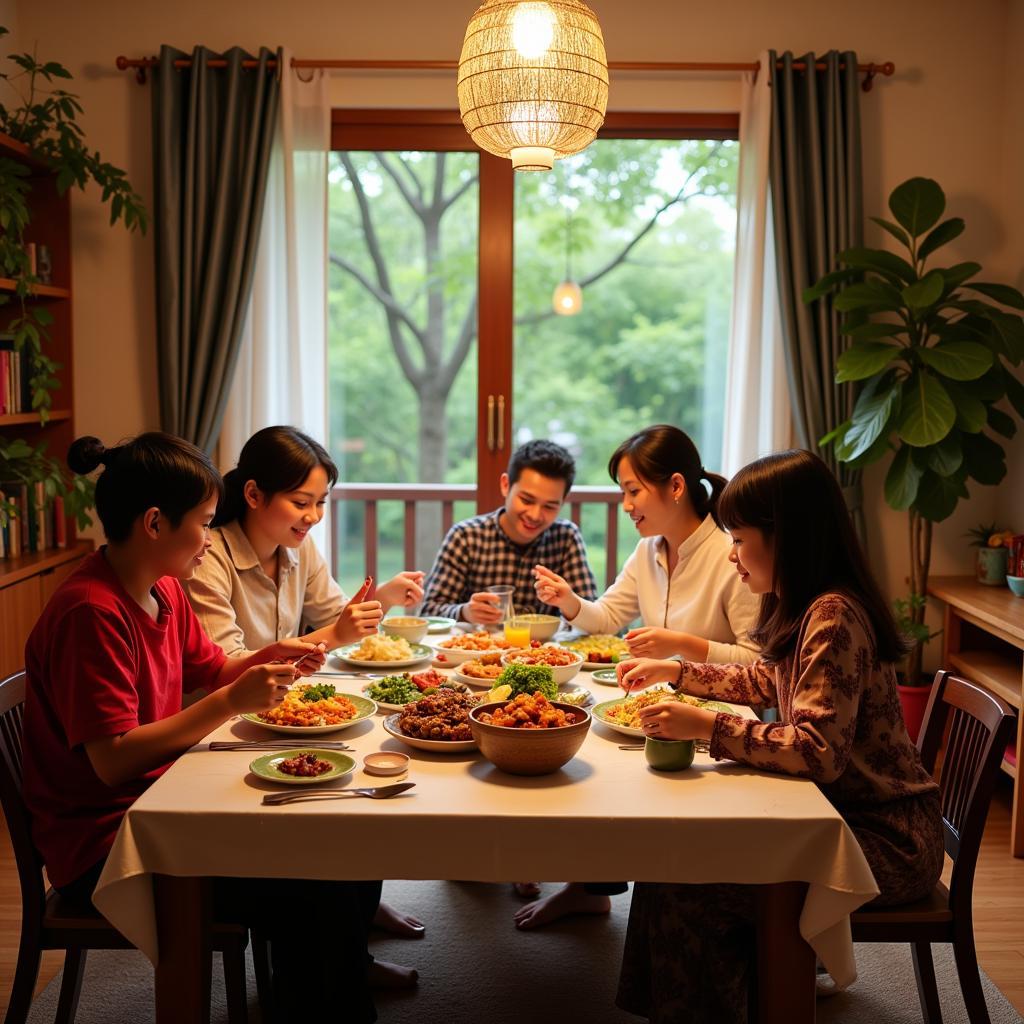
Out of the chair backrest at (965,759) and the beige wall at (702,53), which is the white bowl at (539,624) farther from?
the beige wall at (702,53)

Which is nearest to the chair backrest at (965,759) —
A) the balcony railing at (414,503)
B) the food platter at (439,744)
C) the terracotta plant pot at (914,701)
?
the food platter at (439,744)

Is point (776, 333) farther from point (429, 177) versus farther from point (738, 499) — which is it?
point (738, 499)

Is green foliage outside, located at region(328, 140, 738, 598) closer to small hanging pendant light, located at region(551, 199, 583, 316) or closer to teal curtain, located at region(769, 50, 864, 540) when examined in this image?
small hanging pendant light, located at region(551, 199, 583, 316)

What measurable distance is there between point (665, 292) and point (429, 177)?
106 centimetres

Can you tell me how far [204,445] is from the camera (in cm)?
408

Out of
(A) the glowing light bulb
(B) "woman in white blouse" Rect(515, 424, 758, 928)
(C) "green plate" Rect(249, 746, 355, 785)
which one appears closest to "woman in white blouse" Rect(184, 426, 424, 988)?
(B) "woman in white blouse" Rect(515, 424, 758, 928)

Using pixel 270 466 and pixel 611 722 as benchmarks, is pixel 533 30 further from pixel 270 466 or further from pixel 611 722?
pixel 611 722

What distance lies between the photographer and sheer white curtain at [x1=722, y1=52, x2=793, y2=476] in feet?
13.3

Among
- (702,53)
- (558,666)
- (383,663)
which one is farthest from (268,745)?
(702,53)

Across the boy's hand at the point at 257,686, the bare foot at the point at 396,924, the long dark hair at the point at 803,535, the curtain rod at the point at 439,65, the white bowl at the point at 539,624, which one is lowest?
the bare foot at the point at 396,924

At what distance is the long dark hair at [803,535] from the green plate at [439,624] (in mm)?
1103

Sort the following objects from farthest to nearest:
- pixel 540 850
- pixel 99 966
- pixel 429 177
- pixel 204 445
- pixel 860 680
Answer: pixel 429 177
pixel 204 445
pixel 99 966
pixel 860 680
pixel 540 850

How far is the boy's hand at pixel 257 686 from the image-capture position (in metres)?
1.79

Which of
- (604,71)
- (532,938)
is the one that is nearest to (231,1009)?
(532,938)
